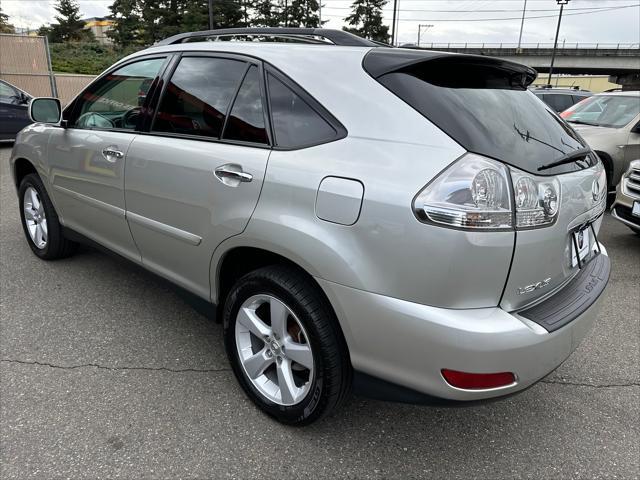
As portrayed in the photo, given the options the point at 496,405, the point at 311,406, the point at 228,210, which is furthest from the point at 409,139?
the point at 496,405

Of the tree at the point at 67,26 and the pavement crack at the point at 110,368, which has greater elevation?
the tree at the point at 67,26

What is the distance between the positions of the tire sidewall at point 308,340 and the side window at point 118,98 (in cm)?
134

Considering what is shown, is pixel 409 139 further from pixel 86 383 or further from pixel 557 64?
pixel 557 64

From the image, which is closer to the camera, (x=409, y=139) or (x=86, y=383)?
(x=409, y=139)

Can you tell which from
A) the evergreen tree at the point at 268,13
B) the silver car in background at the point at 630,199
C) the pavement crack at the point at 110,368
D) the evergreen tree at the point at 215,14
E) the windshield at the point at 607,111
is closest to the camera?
the pavement crack at the point at 110,368

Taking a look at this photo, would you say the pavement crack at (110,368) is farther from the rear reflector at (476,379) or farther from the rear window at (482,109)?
the rear window at (482,109)

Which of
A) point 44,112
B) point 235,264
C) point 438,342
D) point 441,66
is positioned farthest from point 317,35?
point 44,112

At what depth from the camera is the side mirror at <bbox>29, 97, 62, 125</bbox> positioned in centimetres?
345

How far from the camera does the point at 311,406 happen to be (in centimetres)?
208

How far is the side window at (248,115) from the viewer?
85.5 inches

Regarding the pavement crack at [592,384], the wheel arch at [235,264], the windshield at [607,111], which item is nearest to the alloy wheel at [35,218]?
the wheel arch at [235,264]

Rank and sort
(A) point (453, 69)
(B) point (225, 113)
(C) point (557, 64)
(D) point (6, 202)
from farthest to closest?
(C) point (557, 64)
(D) point (6, 202)
(B) point (225, 113)
(A) point (453, 69)

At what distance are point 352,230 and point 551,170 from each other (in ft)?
2.66

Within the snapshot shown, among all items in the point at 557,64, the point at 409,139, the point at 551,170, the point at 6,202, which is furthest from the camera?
the point at 557,64
